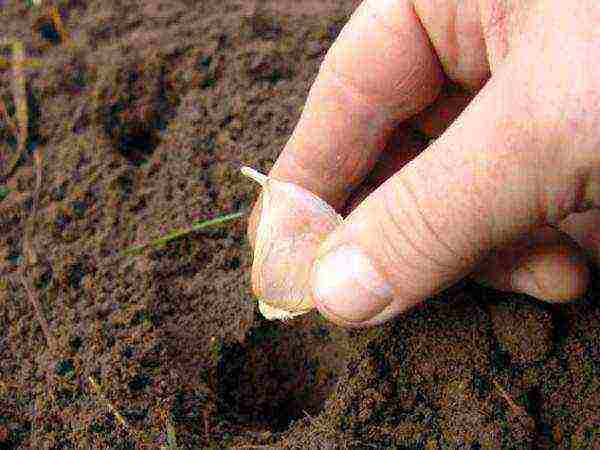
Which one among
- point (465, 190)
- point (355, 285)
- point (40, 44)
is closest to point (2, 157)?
point (40, 44)

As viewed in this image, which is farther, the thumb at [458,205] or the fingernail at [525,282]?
the fingernail at [525,282]

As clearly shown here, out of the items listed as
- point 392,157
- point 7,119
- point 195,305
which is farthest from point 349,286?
point 7,119

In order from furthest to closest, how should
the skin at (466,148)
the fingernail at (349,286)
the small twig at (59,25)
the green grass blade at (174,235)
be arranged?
the small twig at (59,25) → the green grass blade at (174,235) → the fingernail at (349,286) → the skin at (466,148)

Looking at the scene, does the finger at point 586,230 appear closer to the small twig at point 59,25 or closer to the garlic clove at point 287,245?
the garlic clove at point 287,245

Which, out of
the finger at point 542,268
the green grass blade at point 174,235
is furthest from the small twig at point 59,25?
the finger at point 542,268

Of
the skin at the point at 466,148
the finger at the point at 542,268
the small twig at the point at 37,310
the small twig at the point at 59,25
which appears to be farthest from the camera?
the small twig at the point at 59,25

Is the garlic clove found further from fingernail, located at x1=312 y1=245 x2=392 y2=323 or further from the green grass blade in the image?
the green grass blade

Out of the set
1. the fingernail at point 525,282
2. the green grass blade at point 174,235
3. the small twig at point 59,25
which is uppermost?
the fingernail at point 525,282
